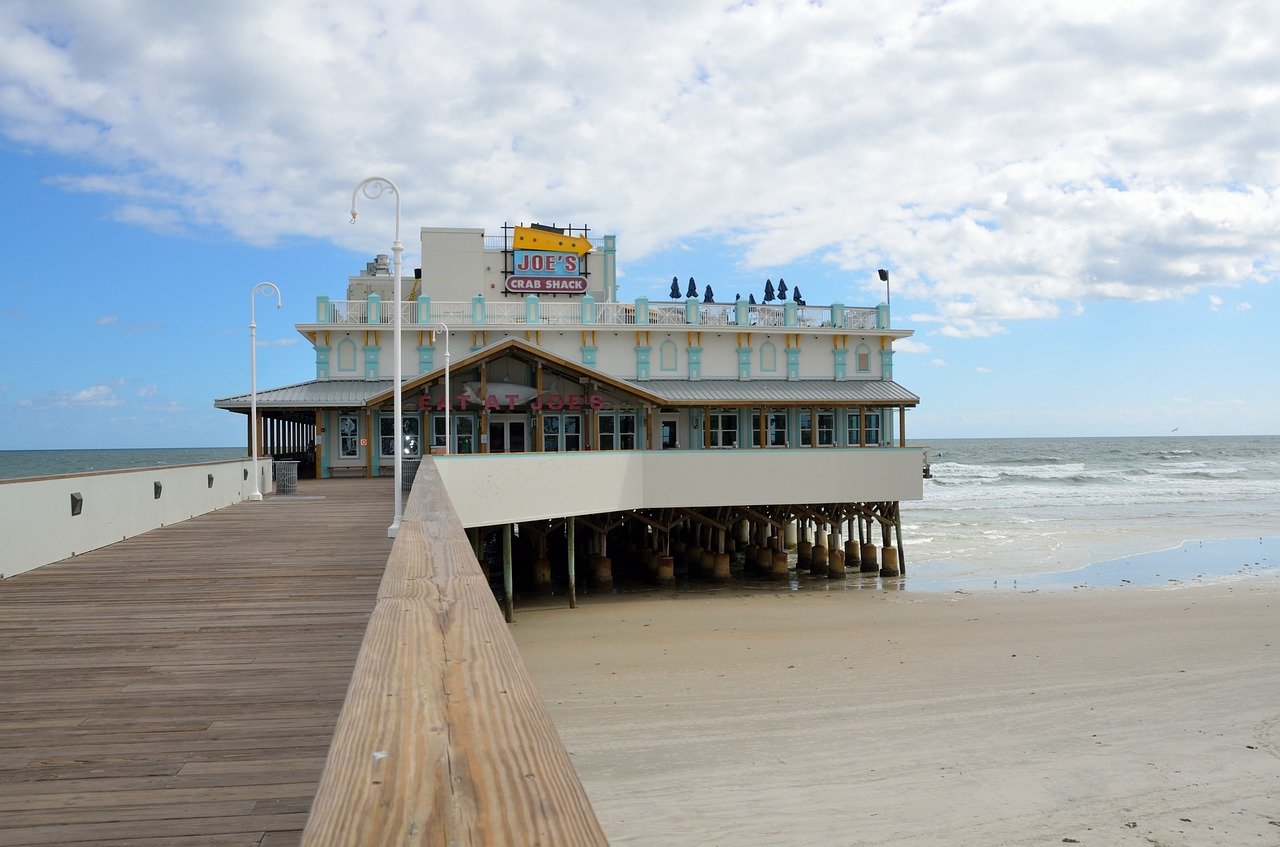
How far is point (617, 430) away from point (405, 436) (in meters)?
7.24

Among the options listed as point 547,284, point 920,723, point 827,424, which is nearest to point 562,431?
point 547,284

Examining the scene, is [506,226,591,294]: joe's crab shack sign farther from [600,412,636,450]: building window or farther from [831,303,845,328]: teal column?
[831,303,845,328]: teal column

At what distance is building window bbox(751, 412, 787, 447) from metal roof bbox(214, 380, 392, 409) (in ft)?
42.7

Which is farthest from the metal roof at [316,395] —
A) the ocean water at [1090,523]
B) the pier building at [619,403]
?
the ocean water at [1090,523]

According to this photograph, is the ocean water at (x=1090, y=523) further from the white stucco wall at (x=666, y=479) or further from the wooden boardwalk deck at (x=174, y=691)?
the wooden boardwalk deck at (x=174, y=691)

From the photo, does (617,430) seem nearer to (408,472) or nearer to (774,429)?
(774,429)

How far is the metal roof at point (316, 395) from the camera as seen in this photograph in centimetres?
2831

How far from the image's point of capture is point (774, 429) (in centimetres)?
3378

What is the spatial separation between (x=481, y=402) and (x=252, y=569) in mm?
16046

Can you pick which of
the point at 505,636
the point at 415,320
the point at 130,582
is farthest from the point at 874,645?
the point at 415,320

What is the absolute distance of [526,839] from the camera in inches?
50.0

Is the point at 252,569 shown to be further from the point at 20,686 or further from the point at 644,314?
the point at 644,314

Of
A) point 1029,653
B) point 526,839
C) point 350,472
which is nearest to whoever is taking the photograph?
point 526,839

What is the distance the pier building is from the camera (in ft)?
78.8
